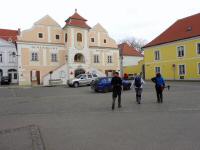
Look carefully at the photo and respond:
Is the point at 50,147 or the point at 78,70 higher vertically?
the point at 78,70

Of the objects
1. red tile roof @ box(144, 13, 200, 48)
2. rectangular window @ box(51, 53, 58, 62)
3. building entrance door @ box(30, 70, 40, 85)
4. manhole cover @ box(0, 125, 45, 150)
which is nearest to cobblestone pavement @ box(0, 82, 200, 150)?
manhole cover @ box(0, 125, 45, 150)

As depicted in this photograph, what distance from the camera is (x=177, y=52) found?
43344mm

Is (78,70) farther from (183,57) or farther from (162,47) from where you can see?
(183,57)

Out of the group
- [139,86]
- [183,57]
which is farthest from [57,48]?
[139,86]

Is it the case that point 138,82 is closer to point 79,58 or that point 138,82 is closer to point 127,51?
point 79,58

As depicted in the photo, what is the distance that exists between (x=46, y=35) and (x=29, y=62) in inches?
233

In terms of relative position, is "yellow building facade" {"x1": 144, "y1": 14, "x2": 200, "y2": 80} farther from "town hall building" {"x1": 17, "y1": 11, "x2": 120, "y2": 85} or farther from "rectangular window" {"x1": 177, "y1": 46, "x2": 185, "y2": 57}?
"town hall building" {"x1": 17, "y1": 11, "x2": 120, "y2": 85}

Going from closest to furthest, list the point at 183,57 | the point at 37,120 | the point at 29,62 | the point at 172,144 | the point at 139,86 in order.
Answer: the point at 172,144 < the point at 37,120 < the point at 139,86 < the point at 183,57 < the point at 29,62

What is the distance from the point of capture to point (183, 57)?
42406 millimetres

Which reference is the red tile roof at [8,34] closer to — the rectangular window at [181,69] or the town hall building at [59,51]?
the town hall building at [59,51]

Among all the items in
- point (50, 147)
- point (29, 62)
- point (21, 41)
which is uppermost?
point (21, 41)

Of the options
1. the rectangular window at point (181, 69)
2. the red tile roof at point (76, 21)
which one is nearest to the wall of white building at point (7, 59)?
the red tile roof at point (76, 21)

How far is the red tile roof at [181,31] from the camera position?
1638 inches

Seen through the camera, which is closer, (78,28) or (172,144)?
(172,144)
